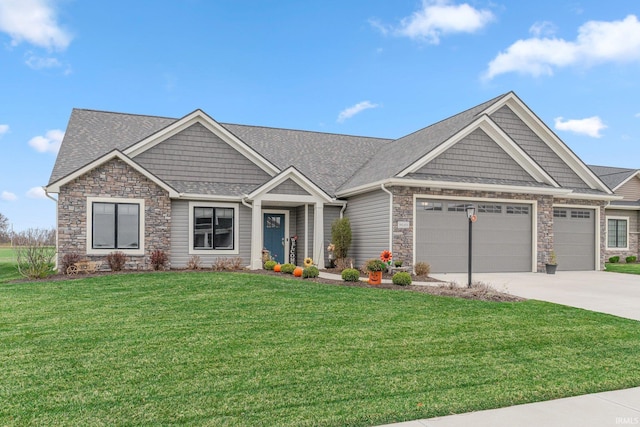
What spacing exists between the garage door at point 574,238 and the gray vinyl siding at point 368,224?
7.73 m

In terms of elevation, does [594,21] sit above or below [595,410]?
above

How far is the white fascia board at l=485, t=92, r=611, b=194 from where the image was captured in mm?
18141

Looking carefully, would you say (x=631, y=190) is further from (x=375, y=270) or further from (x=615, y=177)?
(x=375, y=270)

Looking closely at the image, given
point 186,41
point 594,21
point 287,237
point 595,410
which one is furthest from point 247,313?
point 594,21

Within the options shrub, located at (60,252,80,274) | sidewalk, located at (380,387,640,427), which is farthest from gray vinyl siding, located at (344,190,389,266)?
sidewalk, located at (380,387,640,427)

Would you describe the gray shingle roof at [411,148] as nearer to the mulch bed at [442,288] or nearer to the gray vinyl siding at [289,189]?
the gray vinyl siding at [289,189]

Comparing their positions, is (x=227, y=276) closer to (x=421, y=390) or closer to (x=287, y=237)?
(x=287, y=237)

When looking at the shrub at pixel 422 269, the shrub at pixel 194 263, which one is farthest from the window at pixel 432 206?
the shrub at pixel 194 263

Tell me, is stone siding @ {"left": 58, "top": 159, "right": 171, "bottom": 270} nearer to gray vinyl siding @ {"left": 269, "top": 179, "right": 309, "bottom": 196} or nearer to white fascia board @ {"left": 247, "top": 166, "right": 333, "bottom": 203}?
white fascia board @ {"left": 247, "top": 166, "right": 333, "bottom": 203}

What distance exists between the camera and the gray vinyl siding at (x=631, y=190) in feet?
79.3

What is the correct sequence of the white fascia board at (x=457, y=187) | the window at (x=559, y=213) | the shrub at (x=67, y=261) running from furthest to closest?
the window at (x=559, y=213) < the white fascia board at (x=457, y=187) < the shrub at (x=67, y=261)

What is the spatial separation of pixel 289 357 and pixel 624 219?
2417 cm

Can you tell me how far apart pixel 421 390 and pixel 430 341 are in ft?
6.05

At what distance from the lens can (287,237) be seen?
59.7 feet
